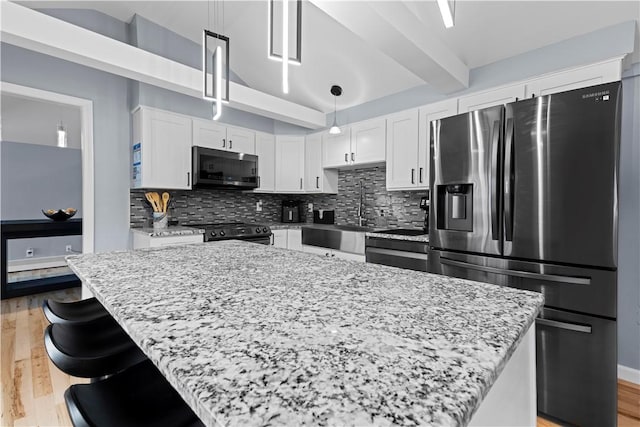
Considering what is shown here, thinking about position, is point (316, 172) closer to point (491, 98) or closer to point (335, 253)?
point (335, 253)

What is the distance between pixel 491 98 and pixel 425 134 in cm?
62

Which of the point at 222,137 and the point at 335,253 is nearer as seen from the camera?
the point at 335,253

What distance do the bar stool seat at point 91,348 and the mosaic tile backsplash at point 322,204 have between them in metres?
2.69

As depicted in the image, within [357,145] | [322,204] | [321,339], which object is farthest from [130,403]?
[322,204]

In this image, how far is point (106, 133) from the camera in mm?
3396

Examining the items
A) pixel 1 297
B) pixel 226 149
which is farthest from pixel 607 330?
pixel 1 297

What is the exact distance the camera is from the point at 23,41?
2.21 meters

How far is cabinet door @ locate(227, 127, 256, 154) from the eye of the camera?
13.1 feet

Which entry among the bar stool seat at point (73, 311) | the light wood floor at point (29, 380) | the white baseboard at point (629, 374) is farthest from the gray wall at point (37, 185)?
the white baseboard at point (629, 374)

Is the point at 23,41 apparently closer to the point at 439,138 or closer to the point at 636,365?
the point at 439,138

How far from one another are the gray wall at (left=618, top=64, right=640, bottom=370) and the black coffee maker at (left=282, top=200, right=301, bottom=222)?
3.48 metres

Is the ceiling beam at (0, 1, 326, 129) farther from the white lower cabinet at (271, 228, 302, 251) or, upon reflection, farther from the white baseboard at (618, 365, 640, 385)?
the white baseboard at (618, 365, 640, 385)

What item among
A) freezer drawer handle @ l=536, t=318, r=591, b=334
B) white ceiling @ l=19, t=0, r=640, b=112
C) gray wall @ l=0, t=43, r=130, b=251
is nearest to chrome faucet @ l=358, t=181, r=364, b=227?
white ceiling @ l=19, t=0, r=640, b=112

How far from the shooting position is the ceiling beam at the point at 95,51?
84.7 inches
